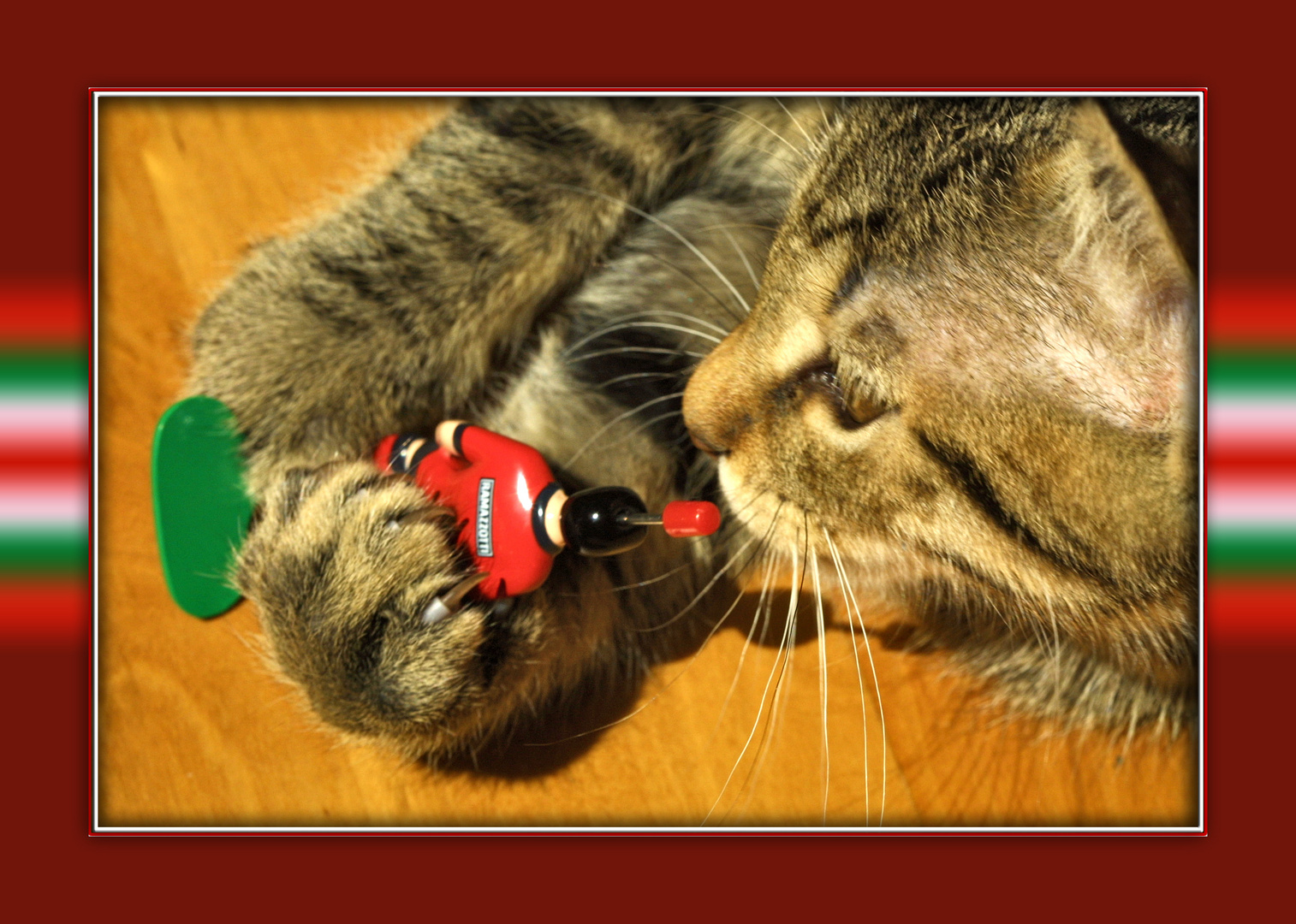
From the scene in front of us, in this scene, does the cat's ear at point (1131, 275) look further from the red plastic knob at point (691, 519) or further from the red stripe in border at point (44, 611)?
the red stripe in border at point (44, 611)

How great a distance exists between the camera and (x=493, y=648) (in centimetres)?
71

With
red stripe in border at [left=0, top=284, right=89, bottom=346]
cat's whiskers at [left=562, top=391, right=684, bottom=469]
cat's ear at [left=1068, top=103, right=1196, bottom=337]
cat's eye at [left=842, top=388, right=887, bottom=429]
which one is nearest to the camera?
cat's ear at [left=1068, top=103, right=1196, bottom=337]

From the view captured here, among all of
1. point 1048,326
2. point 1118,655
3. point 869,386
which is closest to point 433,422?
point 869,386

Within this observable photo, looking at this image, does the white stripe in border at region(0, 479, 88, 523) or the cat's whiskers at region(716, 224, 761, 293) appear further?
the cat's whiskers at region(716, 224, 761, 293)

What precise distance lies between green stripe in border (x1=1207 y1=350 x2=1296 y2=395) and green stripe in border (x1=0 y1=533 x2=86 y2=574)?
0.86 m

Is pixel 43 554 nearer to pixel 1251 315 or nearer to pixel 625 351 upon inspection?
pixel 625 351

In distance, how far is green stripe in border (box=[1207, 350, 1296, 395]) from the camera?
642 mm

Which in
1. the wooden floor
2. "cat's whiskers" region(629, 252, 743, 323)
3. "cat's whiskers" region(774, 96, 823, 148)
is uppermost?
"cat's whiskers" region(774, 96, 823, 148)

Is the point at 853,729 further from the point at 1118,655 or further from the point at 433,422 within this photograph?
the point at 433,422

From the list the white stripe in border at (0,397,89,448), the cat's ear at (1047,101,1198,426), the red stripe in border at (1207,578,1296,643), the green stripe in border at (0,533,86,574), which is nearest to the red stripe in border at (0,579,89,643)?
the green stripe in border at (0,533,86,574)

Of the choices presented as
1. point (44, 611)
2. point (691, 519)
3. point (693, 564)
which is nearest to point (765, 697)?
point (693, 564)

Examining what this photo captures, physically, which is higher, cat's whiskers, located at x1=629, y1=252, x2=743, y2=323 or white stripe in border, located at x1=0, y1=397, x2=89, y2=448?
cat's whiskers, located at x1=629, y1=252, x2=743, y2=323

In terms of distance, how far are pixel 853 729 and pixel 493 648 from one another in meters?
0.36

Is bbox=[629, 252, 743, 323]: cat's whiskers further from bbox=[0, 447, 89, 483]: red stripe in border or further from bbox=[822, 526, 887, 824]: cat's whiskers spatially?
bbox=[0, 447, 89, 483]: red stripe in border
